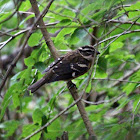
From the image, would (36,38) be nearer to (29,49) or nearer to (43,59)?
(43,59)

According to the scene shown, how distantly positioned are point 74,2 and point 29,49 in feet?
4.99

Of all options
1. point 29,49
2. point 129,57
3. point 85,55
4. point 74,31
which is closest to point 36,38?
point 74,31

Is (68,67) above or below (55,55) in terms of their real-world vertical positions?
below

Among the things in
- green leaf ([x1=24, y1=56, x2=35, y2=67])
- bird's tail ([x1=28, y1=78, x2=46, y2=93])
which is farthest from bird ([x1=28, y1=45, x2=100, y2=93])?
green leaf ([x1=24, y1=56, x2=35, y2=67])

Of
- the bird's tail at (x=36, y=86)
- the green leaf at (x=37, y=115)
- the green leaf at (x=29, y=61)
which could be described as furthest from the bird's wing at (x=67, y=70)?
the green leaf at (x=37, y=115)

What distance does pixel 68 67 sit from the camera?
459 centimetres

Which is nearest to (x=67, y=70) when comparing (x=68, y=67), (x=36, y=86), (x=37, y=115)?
(x=68, y=67)

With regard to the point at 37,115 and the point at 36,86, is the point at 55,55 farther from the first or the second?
the point at 37,115

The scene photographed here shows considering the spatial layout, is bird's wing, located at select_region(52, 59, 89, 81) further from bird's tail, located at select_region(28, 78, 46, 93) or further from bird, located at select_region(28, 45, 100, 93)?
bird's tail, located at select_region(28, 78, 46, 93)

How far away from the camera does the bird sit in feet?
14.1

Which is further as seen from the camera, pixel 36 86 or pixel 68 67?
pixel 68 67

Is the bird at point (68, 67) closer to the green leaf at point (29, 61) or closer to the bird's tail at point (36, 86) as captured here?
the bird's tail at point (36, 86)

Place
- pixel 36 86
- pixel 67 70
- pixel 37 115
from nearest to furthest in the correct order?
1. pixel 36 86
2. pixel 37 115
3. pixel 67 70

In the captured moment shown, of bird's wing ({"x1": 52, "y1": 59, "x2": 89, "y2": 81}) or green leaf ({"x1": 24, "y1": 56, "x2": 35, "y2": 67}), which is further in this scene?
bird's wing ({"x1": 52, "y1": 59, "x2": 89, "y2": 81})
